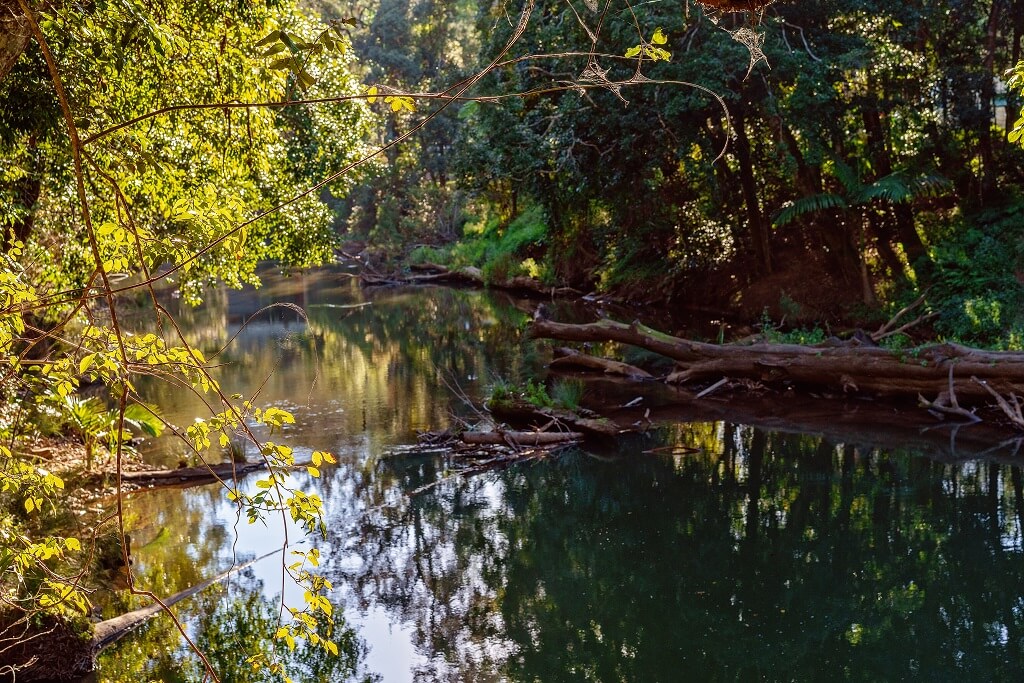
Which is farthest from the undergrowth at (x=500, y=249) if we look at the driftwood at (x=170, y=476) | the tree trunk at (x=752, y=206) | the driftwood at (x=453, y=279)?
the driftwood at (x=170, y=476)

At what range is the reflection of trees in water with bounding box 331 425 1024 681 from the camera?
22.9 feet

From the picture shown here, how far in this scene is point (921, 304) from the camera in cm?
1616

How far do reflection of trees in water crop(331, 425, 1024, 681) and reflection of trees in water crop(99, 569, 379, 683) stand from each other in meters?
0.59

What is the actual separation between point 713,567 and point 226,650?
4205mm

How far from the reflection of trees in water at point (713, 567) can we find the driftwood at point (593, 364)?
4042mm

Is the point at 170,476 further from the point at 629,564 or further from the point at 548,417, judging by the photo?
the point at 629,564

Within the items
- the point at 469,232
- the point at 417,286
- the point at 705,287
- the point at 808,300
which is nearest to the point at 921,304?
the point at 808,300

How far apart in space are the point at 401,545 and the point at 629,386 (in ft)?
21.7

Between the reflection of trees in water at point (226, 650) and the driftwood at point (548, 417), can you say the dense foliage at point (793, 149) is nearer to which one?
the driftwood at point (548, 417)

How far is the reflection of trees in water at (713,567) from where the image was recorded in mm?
6965

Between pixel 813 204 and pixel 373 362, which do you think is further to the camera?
pixel 373 362

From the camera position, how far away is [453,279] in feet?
113

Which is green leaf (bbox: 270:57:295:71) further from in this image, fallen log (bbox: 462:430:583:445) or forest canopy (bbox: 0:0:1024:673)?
fallen log (bbox: 462:430:583:445)

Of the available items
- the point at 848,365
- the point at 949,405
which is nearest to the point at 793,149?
the point at 848,365
